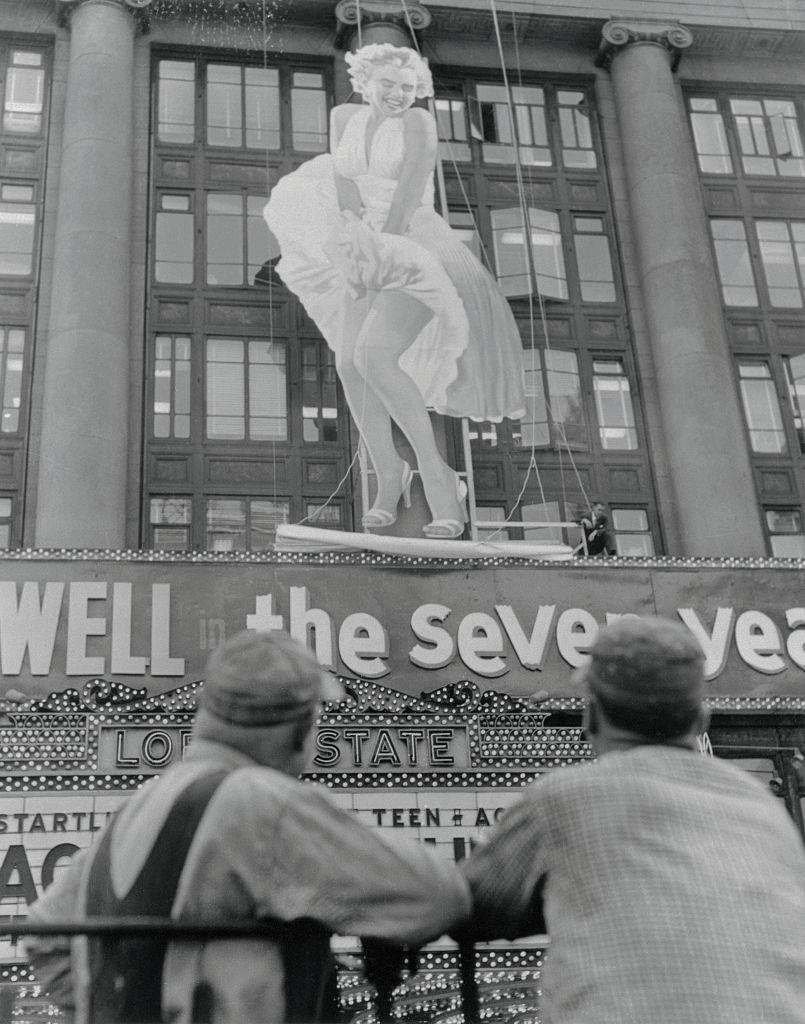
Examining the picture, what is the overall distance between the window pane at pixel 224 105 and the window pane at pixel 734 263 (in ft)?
33.4

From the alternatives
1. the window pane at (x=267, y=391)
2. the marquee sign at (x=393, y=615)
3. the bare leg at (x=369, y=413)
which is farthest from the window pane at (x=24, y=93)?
the marquee sign at (x=393, y=615)

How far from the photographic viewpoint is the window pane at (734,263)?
25.5 meters

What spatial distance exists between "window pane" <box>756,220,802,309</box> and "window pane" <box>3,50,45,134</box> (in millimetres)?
15137

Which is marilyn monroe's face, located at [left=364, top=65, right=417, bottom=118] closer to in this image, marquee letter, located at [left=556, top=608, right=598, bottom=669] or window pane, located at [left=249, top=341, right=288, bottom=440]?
window pane, located at [left=249, top=341, right=288, bottom=440]

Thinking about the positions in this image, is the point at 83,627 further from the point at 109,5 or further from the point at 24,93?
the point at 109,5

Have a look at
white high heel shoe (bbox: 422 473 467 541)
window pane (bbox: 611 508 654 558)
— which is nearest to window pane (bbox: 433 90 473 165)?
window pane (bbox: 611 508 654 558)

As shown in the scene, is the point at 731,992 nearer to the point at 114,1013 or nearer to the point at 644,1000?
the point at 644,1000

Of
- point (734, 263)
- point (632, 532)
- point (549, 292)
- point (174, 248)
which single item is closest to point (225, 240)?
point (174, 248)

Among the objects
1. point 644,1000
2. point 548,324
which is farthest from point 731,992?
point 548,324

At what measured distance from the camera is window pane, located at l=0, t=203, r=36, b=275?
23562mm

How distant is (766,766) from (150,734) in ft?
28.4

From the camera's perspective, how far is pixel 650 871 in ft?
7.88

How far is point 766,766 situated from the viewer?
17469mm

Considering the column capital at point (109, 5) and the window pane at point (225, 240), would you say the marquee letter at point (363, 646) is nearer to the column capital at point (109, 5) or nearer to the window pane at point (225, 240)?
the window pane at point (225, 240)
